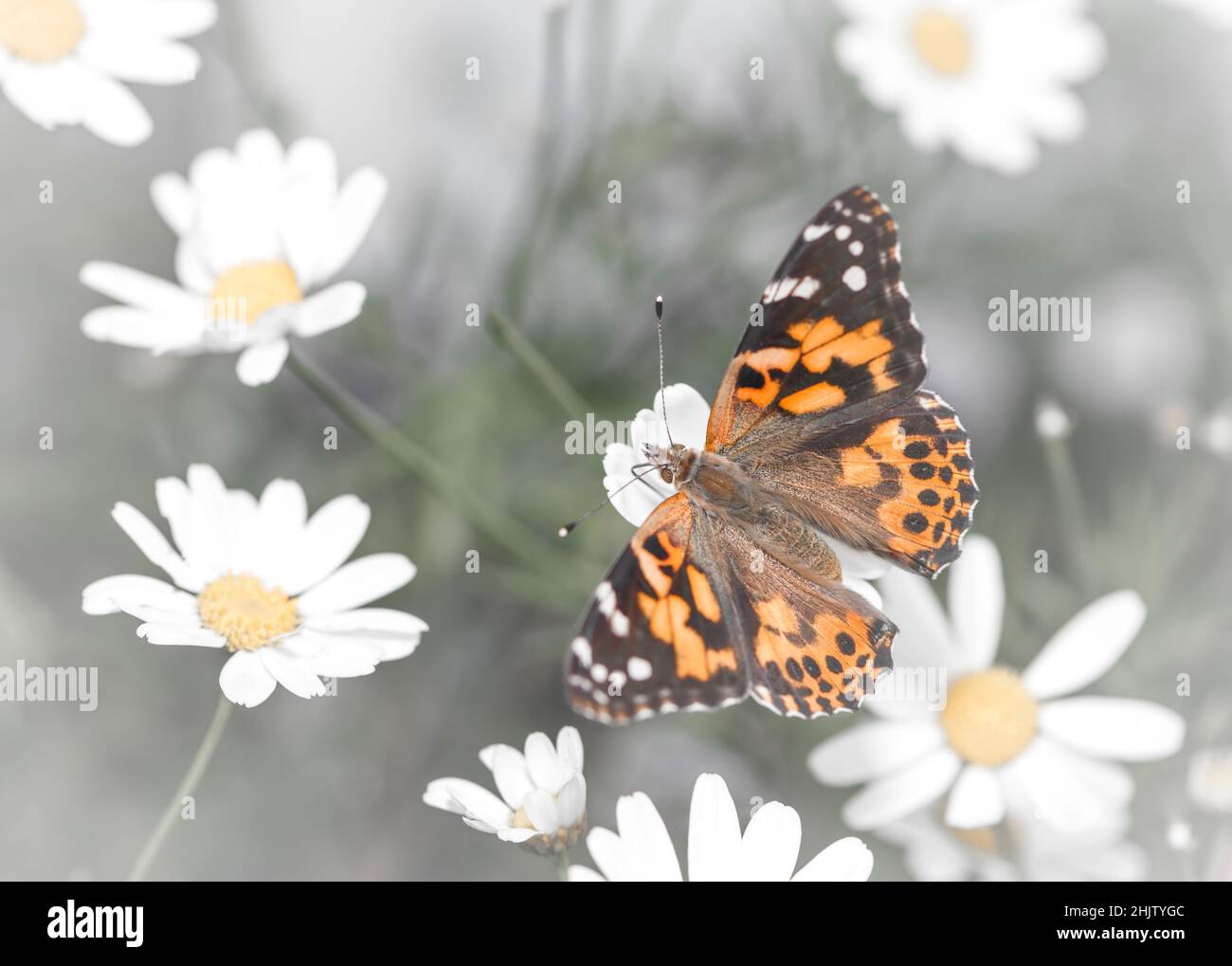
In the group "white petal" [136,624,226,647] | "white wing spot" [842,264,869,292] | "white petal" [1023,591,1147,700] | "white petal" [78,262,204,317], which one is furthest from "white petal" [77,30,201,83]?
"white petal" [1023,591,1147,700]

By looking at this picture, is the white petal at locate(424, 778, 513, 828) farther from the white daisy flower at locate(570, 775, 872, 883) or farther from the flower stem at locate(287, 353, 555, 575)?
the flower stem at locate(287, 353, 555, 575)

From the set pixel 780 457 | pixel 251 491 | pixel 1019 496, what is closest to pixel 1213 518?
pixel 1019 496

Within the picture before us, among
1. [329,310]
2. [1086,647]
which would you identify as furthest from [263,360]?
[1086,647]

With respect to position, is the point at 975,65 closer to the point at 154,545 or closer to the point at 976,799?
the point at 976,799

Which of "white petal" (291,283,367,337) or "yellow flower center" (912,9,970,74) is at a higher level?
"yellow flower center" (912,9,970,74)

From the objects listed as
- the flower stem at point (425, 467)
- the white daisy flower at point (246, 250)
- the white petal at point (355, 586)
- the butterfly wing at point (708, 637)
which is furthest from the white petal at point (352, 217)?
the butterfly wing at point (708, 637)

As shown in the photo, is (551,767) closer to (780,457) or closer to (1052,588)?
(780,457)
